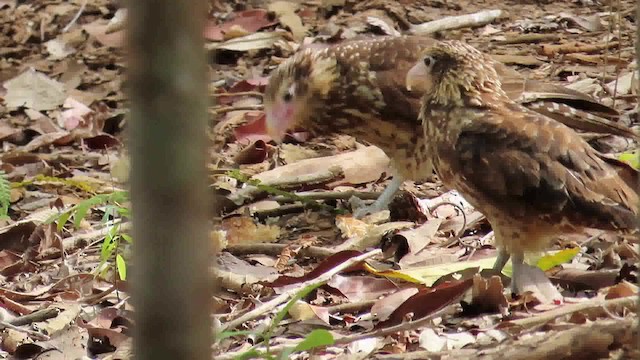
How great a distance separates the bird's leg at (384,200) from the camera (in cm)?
519

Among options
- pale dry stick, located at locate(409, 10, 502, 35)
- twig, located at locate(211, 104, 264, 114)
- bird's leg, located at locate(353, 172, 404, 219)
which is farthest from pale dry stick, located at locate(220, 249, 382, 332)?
pale dry stick, located at locate(409, 10, 502, 35)

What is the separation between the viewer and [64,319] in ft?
13.0

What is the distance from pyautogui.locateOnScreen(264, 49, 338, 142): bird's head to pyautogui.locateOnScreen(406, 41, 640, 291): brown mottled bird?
142cm

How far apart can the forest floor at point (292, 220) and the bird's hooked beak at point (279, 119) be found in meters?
Answer: 0.19

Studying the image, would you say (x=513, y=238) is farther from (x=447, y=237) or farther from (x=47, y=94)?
(x=47, y=94)

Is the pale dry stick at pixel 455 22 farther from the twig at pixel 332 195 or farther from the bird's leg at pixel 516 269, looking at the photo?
the bird's leg at pixel 516 269

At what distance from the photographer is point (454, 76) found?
4164mm

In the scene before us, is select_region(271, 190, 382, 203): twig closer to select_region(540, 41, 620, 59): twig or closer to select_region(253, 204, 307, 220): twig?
select_region(253, 204, 307, 220): twig

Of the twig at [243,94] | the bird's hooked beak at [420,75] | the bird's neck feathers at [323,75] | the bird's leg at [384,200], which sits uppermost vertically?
the bird's hooked beak at [420,75]

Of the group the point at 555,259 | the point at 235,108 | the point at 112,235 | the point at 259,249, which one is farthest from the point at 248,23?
the point at 555,259

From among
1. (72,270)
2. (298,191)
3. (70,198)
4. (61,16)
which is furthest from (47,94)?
(72,270)

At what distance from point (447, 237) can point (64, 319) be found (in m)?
1.64

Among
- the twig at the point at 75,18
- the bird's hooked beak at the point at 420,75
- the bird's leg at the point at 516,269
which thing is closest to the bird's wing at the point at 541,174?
the bird's leg at the point at 516,269

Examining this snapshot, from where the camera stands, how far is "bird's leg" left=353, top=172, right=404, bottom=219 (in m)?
5.19
